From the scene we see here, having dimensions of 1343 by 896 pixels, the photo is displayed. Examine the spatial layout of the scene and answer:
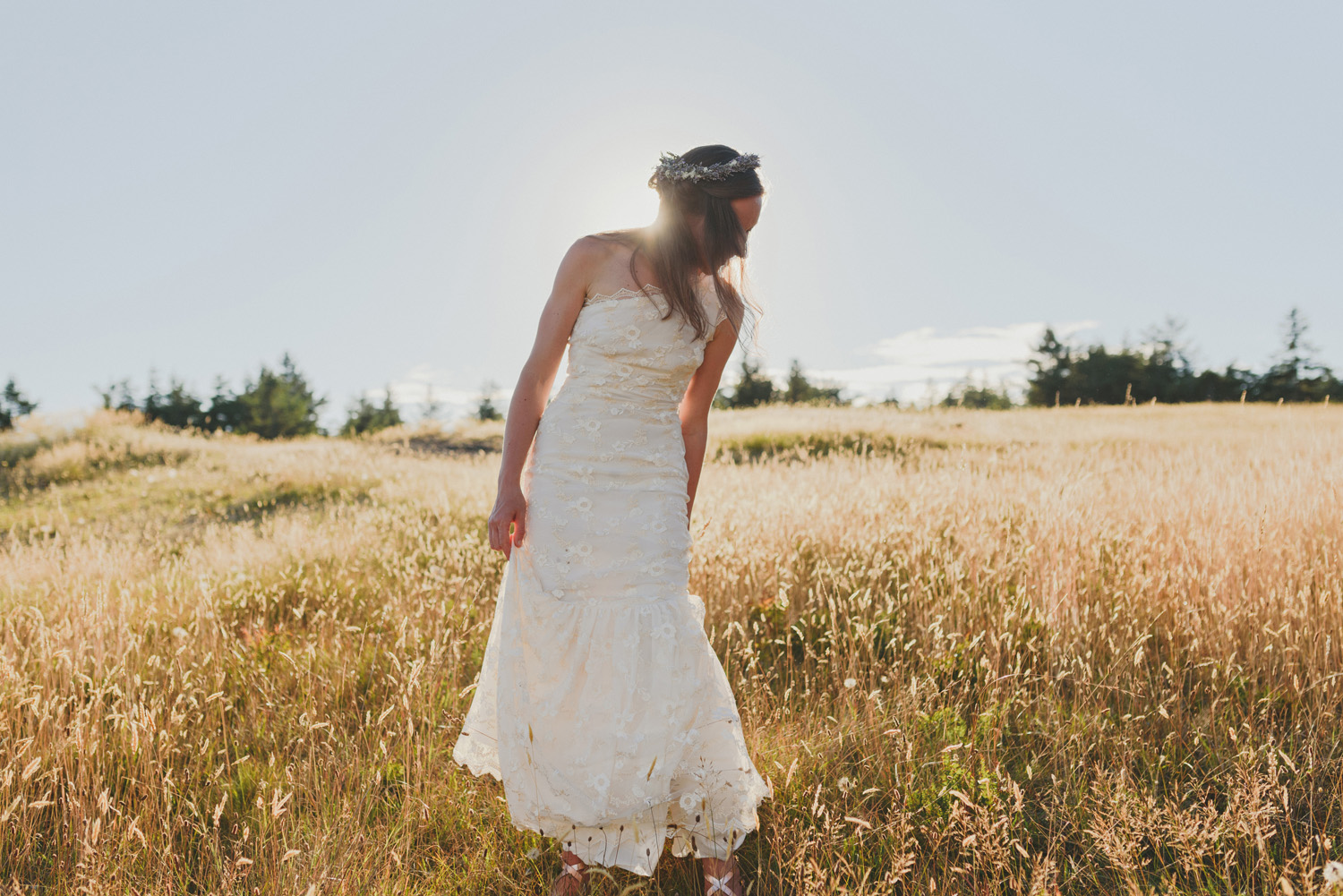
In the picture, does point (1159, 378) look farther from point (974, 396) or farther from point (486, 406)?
point (486, 406)

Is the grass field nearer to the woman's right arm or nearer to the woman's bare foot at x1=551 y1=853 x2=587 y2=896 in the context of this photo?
the woman's bare foot at x1=551 y1=853 x2=587 y2=896

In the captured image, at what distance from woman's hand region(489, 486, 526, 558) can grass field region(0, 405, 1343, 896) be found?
94 centimetres

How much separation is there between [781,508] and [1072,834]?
10.9ft

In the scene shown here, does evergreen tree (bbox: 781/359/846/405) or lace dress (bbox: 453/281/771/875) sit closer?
lace dress (bbox: 453/281/771/875)

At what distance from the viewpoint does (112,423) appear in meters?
19.8

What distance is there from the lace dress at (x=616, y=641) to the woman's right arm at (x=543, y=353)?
49 millimetres

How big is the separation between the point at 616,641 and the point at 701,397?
0.97 metres

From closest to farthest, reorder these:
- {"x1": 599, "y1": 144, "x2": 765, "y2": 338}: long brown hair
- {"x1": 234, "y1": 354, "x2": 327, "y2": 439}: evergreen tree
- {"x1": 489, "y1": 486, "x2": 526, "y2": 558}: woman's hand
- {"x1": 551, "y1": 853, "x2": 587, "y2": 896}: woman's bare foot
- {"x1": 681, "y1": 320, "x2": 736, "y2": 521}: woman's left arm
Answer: {"x1": 551, "y1": 853, "x2": 587, "y2": 896}: woman's bare foot < {"x1": 489, "y1": 486, "x2": 526, "y2": 558}: woman's hand < {"x1": 599, "y1": 144, "x2": 765, "y2": 338}: long brown hair < {"x1": 681, "y1": 320, "x2": 736, "y2": 521}: woman's left arm < {"x1": 234, "y1": 354, "x2": 327, "y2": 439}: evergreen tree

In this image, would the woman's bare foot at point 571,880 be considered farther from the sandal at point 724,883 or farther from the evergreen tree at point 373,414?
the evergreen tree at point 373,414

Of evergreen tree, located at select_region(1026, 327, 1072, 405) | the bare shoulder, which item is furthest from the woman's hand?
evergreen tree, located at select_region(1026, 327, 1072, 405)

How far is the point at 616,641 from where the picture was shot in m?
2.37

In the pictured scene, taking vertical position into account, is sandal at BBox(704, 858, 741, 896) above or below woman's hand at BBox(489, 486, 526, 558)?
below

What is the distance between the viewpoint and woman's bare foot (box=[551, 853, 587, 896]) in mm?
2285

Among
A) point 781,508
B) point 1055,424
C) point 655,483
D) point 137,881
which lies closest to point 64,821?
point 137,881
